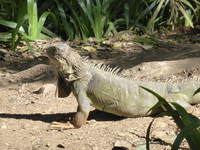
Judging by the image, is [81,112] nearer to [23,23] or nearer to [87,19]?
[23,23]

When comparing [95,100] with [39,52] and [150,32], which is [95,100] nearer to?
[39,52]

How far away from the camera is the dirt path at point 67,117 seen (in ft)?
12.4

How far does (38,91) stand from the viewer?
5664 millimetres

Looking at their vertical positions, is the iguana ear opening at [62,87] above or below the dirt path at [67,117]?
above

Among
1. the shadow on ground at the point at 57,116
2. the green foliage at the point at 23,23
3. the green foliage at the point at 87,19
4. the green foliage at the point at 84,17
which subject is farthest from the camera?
the green foliage at the point at 87,19

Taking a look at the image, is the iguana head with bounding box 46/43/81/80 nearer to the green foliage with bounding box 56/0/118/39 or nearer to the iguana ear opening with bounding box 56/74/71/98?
the iguana ear opening with bounding box 56/74/71/98

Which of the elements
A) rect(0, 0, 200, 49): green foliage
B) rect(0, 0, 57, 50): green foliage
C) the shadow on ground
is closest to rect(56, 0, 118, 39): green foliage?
rect(0, 0, 200, 49): green foliage

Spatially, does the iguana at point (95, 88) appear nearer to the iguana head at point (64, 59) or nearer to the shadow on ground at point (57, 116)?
the iguana head at point (64, 59)

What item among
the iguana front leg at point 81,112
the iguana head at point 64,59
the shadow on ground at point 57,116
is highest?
the iguana head at point 64,59

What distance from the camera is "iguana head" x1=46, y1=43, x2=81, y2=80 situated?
4.25 meters

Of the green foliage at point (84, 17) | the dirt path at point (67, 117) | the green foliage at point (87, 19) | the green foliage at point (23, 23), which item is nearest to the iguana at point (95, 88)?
the dirt path at point (67, 117)

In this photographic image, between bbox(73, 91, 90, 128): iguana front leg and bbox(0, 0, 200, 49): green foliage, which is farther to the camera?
bbox(0, 0, 200, 49): green foliage

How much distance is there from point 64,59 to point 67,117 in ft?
2.80

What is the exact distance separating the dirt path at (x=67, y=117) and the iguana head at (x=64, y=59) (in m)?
0.66
